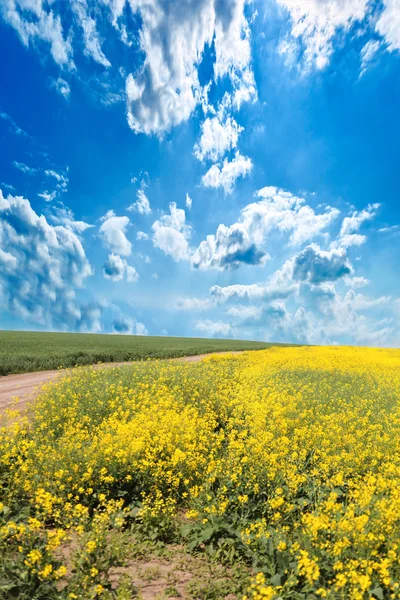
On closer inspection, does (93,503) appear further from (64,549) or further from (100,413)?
(100,413)

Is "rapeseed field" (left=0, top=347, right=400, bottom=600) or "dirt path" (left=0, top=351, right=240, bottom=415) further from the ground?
"dirt path" (left=0, top=351, right=240, bottom=415)

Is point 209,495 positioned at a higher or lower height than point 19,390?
lower

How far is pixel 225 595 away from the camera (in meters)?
4.69

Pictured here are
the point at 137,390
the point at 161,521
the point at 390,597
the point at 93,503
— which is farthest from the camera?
the point at 137,390

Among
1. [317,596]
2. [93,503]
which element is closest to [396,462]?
[317,596]

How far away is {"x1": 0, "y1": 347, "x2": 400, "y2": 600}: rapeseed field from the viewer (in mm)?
4555

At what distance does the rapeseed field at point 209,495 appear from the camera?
455 centimetres

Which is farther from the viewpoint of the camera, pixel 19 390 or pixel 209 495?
pixel 19 390

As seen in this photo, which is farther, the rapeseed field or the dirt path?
the dirt path

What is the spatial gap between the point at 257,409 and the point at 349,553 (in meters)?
5.46

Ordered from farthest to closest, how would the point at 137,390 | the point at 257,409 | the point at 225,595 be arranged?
the point at 137,390, the point at 257,409, the point at 225,595

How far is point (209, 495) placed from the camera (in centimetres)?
646

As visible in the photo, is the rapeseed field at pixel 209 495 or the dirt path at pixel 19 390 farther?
the dirt path at pixel 19 390

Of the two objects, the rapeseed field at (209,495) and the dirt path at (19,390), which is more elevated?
the dirt path at (19,390)
